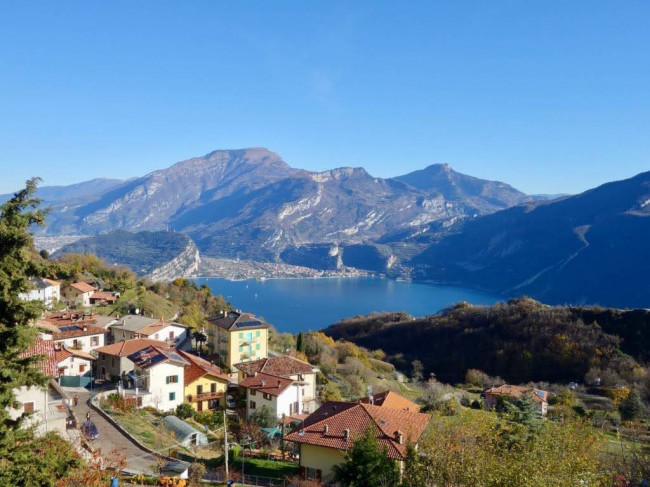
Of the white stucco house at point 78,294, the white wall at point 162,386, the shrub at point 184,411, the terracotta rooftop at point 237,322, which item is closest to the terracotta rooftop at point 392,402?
the shrub at point 184,411

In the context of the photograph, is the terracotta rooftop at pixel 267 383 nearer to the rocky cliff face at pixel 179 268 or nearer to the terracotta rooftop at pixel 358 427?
the terracotta rooftop at pixel 358 427

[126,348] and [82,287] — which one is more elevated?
[82,287]

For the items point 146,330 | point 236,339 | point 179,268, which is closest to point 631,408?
point 236,339

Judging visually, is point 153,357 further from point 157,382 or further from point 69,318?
point 69,318

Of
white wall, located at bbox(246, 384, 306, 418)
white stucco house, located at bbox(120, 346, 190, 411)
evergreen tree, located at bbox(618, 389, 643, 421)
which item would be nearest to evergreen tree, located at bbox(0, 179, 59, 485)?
white stucco house, located at bbox(120, 346, 190, 411)

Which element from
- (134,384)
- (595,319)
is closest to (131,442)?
(134,384)

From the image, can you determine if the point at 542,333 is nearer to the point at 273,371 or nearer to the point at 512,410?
the point at 273,371

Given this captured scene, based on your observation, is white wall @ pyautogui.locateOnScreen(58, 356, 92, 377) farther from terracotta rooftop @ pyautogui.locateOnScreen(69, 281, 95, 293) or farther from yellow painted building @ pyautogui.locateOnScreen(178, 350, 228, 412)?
terracotta rooftop @ pyautogui.locateOnScreen(69, 281, 95, 293)
